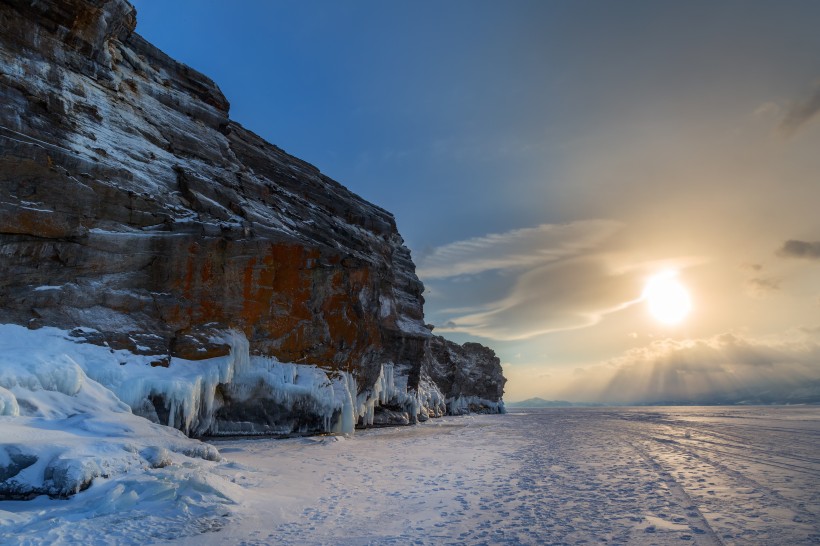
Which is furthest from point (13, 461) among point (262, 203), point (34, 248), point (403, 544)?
point (262, 203)

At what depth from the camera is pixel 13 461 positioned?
30.3ft

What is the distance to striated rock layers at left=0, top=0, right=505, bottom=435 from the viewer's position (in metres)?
17.6

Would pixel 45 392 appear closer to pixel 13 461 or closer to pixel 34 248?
pixel 13 461

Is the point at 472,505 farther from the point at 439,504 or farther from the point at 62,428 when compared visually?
the point at 62,428

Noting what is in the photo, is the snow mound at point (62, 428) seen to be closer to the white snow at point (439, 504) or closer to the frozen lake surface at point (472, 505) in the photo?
the white snow at point (439, 504)

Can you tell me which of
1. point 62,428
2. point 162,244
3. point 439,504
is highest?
point 162,244

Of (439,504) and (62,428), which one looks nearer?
(439,504)

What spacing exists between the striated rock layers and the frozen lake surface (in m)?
6.87

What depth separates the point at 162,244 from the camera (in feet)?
68.6

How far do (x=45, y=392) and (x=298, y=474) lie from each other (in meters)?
7.94

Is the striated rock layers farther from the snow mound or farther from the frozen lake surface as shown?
the frozen lake surface

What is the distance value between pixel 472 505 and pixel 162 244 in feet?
59.3

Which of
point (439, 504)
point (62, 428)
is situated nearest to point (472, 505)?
point (439, 504)

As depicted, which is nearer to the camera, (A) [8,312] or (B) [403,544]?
(B) [403,544]
